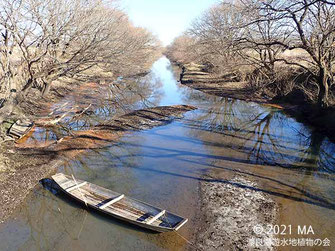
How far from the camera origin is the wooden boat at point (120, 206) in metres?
7.53

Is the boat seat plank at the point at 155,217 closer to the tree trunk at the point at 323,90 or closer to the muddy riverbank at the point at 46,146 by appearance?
the muddy riverbank at the point at 46,146

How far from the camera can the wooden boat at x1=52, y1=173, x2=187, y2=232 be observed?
7.53 meters

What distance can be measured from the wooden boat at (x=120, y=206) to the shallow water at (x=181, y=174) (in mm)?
336

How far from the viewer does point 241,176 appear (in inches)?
432

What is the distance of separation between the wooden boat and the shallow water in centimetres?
34

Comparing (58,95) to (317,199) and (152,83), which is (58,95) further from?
(317,199)

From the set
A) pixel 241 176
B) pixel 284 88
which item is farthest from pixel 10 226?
pixel 284 88

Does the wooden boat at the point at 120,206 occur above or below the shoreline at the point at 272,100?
below

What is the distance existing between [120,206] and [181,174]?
11.4ft

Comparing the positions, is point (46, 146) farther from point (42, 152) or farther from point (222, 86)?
point (222, 86)

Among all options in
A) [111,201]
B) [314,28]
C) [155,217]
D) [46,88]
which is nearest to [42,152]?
[111,201]

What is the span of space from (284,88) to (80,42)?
19172mm

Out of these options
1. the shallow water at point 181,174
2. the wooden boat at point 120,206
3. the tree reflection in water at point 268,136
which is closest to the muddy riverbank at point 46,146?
the shallow water at point 181,174

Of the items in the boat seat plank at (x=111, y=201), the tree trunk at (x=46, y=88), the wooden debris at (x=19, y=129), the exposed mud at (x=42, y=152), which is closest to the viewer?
the boat seat plank at (x=111, y=201)
